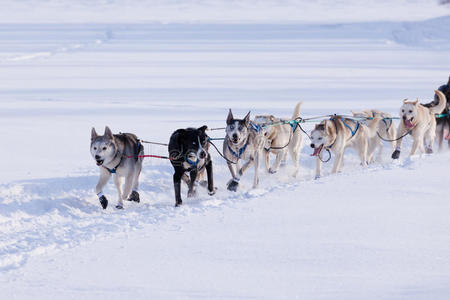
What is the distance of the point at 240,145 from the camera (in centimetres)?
530

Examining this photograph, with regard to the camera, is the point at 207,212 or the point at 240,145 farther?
the point at 240,145

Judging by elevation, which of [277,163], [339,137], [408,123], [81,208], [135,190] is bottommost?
[81,208]

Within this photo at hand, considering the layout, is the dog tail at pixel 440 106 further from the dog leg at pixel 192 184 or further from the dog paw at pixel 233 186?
the dog leg at pixel 192 184

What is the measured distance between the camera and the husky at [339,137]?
5.59 meters

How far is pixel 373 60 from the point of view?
16766 millimetres

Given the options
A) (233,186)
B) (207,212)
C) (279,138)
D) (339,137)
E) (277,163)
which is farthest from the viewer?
(277,163)

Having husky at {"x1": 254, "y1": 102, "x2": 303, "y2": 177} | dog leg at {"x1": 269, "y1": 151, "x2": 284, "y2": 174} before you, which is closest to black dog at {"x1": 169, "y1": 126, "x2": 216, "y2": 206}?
husky at {"x1": 254, "y1": 102, "x2": 303, "y2": 177}

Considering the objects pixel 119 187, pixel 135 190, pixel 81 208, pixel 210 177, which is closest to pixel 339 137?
pixel 210 177

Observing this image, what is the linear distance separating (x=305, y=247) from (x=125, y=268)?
887mm

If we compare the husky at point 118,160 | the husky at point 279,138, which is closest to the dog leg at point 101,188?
the husky at point 118,160

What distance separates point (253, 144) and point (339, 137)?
2.72 ft

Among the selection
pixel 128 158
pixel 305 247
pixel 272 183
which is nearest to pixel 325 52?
pixel 272 183

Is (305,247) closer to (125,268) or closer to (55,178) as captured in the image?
(125,268)

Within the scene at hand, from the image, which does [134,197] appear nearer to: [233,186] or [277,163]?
[233,186]
